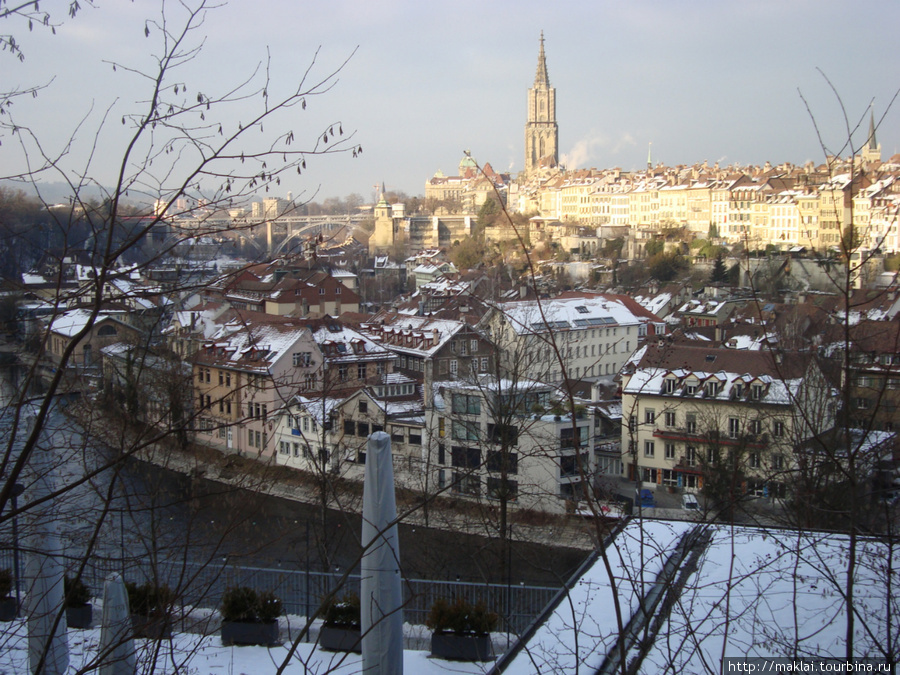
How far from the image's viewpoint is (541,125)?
43.5m

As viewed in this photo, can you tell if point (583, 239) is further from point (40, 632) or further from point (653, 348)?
point (40, 632)

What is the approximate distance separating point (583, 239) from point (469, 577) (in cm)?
1958

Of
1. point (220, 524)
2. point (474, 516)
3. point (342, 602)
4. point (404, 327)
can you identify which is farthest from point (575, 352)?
point (342, 602)

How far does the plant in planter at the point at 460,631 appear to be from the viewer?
2400 mm

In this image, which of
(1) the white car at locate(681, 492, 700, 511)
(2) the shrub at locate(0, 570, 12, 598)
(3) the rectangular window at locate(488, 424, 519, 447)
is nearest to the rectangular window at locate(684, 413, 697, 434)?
(1) the white car at locate(681, 492, 700, 511)

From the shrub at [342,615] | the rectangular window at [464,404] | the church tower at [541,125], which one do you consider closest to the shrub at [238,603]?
the shrub at [342,615]

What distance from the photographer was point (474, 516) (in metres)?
5.84

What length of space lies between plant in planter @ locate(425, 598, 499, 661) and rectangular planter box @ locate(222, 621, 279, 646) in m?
0.53

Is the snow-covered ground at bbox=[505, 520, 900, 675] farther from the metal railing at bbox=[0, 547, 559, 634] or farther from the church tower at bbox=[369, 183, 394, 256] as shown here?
the church tower at bbox=[369, 183, 394, 256]

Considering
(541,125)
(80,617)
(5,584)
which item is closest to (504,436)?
(80,617)

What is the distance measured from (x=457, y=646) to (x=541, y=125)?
43.0 meters

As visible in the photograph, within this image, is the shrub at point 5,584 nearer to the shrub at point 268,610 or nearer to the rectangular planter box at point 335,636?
the shrub at point 268,610

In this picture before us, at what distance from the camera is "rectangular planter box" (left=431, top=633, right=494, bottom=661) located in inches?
94.3

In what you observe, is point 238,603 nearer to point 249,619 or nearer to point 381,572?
point 249,619
